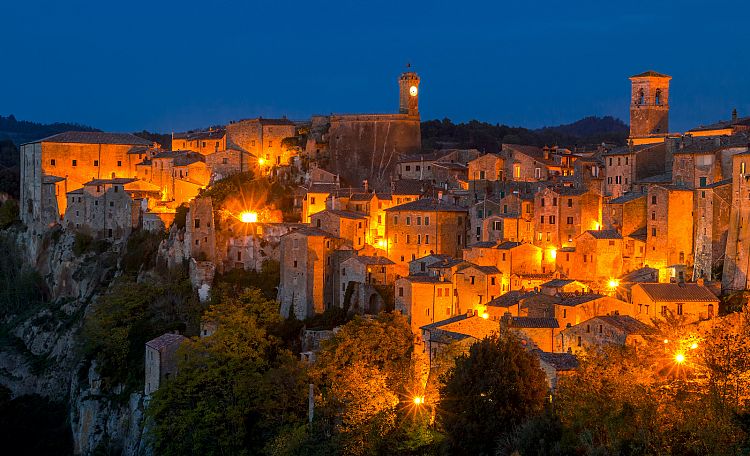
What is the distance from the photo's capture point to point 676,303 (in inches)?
1591

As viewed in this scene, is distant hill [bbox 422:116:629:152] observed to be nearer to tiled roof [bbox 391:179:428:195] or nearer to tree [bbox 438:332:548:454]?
tiled roof [bbox 391:179:428:195]

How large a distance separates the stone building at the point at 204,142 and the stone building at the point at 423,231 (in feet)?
61.8

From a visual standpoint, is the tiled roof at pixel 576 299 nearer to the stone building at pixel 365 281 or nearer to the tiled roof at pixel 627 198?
the tiled roof at pixel 627 198

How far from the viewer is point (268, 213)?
58312 millimetres

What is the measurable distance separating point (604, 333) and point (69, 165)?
45512mm

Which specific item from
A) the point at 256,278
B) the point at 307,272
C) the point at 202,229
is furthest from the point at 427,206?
the point at 202,229

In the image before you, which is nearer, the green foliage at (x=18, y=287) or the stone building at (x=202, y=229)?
the stone building at (x=202, y=229)

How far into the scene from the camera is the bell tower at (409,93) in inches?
2697

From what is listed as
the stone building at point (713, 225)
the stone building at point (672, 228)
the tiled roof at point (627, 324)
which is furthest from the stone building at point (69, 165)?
the tiled roof at point (627, 324)

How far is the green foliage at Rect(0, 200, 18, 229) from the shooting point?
260ft

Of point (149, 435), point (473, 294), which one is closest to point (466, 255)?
point (473, 294)

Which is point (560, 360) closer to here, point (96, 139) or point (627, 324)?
point (627, 324)

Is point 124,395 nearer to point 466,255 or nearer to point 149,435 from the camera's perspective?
point 149,435

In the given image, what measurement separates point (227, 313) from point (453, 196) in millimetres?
13787
